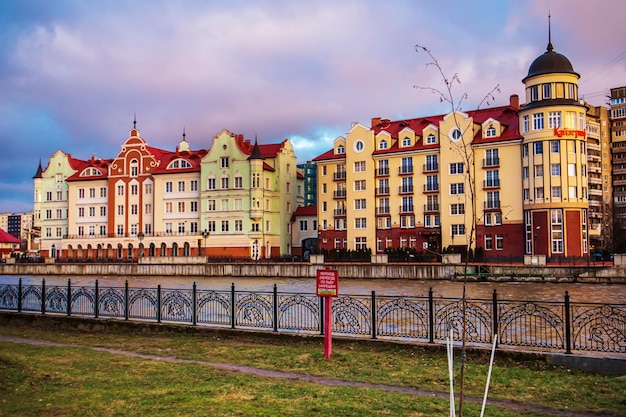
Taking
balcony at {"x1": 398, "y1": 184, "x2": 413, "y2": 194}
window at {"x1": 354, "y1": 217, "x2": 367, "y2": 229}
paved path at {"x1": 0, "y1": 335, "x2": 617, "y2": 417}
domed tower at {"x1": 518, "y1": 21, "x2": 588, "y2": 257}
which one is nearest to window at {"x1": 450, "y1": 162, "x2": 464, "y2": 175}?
balcony at {"x1": 398, "y1": 184, "x2": 413, "y2": 194}

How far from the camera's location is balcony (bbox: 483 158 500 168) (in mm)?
62219

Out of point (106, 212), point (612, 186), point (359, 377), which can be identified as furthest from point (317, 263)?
point (612, 186)

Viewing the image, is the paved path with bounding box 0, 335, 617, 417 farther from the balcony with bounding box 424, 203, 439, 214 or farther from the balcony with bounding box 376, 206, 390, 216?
the balcony with bounding box 376, 206, 390, 216

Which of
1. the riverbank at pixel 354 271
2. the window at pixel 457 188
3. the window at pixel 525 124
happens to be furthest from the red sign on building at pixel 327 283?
the window at pixel 457 188

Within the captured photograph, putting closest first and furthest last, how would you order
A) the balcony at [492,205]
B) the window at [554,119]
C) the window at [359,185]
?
the window at [554,119]
the balcony at [492,205]
the window at [359,185]

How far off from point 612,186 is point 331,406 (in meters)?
103

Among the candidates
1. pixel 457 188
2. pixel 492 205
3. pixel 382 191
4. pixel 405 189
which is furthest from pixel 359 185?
pixel 492 205

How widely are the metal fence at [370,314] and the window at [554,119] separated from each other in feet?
142

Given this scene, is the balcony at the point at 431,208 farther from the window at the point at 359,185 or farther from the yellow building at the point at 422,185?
the window at the point at 359,185

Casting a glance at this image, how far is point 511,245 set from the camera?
60375 mm

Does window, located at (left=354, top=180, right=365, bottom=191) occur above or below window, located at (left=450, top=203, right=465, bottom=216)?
above

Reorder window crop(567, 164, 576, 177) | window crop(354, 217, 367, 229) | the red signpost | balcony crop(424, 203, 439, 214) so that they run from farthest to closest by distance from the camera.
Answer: window crop(354, 217, 367, 229) → balcony crop(424, 203, 439, 214) → window crop(567, 164, 576, 177) → the red signpost

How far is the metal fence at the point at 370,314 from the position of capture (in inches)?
538

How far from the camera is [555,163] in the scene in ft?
193
